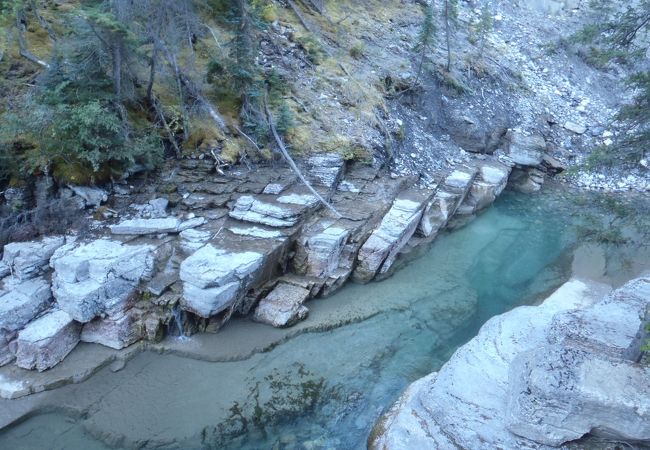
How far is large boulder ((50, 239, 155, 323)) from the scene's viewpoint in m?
8.51

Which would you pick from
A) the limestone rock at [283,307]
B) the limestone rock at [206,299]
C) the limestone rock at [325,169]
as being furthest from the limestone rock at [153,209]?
the limestone rock at [325,169]

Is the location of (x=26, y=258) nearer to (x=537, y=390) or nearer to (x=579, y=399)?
(x=537, y=390)

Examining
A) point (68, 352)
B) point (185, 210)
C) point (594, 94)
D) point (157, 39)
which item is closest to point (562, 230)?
point (594, 94)

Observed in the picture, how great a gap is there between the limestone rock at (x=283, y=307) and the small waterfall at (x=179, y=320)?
152 cm

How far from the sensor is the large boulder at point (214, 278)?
8750 mm

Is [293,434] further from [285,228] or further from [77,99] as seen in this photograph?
[77,99]

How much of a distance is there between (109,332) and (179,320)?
Result: 1341 millimetres

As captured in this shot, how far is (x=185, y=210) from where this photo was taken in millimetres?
10695

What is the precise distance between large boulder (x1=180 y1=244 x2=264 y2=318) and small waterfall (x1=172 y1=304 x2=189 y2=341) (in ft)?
0.69

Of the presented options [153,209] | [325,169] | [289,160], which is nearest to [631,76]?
[325,169]

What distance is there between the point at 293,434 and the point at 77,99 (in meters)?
8.26

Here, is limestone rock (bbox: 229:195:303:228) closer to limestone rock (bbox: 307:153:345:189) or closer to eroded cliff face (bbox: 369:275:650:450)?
limestone rock (bbox: 307:153:345:189)

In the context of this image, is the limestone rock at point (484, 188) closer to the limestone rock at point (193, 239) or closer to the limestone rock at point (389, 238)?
the limestone rock at point (389, 238)

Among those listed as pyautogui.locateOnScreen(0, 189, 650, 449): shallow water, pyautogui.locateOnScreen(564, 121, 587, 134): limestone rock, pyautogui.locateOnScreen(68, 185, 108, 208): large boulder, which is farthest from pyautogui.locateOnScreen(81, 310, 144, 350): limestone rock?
pyautogui.locateOnScreen(564, 121, 587, 134): limestone rock
